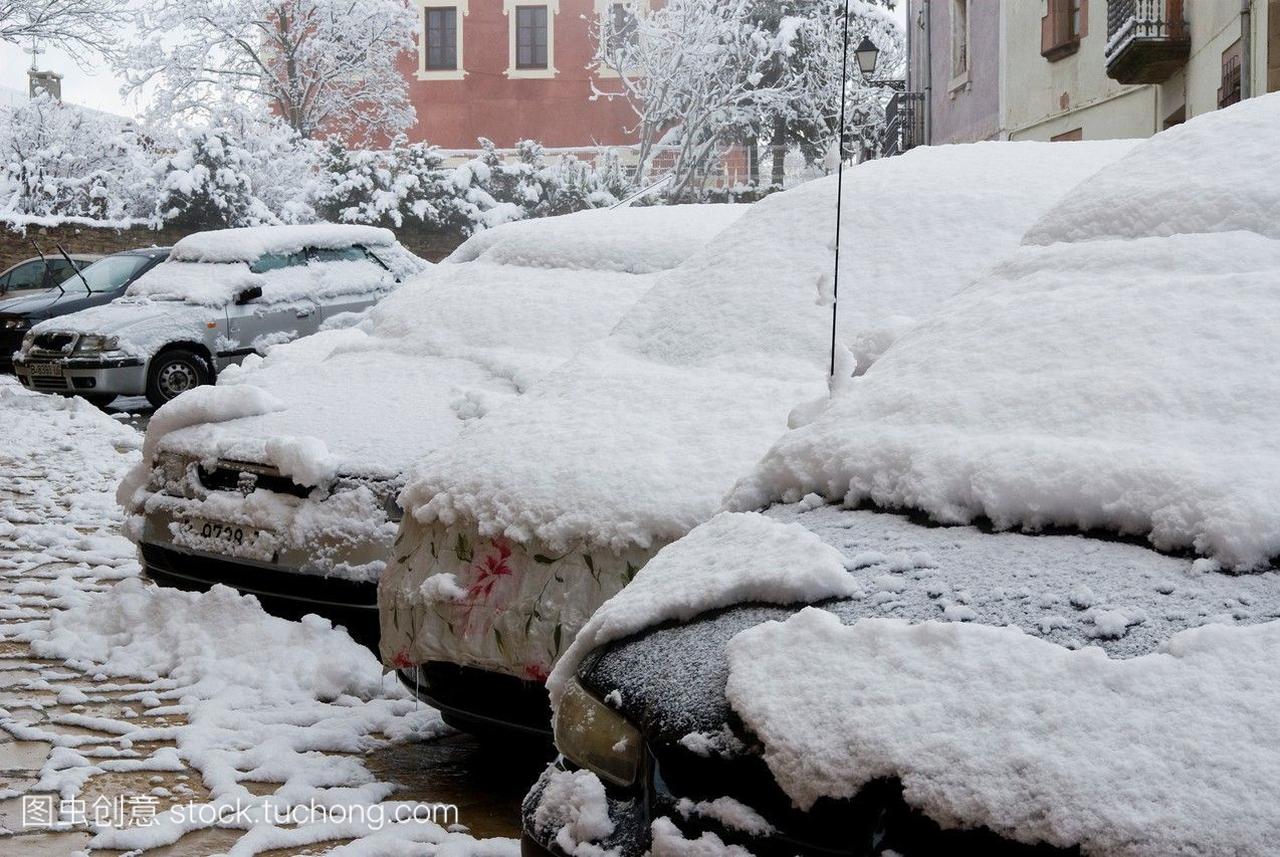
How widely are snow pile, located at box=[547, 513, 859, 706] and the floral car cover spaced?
0.96 meters

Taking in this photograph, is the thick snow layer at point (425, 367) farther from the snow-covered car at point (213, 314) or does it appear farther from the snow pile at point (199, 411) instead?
the snow-covered car at point (213, 314)

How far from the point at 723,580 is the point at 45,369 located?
12718 mm

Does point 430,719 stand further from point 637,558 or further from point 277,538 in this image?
point 637,558

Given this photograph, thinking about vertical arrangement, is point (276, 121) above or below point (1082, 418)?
above

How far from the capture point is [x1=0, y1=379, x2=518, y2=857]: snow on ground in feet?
12.8

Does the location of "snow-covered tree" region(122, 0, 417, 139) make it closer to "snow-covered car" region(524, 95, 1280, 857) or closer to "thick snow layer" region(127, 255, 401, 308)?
"thick snow layer" region(127, 255, 401, 308)

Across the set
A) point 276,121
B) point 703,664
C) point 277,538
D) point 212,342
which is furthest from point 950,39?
point 703,664

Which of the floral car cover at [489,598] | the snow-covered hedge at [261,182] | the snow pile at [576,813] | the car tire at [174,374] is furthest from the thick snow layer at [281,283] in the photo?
the snow-covered hedge at [261,182]

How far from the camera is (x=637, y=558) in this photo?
358cm

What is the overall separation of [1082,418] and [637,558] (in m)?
1.28

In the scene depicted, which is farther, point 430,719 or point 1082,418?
point 430,719

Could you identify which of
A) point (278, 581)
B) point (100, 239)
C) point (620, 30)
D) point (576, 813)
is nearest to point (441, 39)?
point (620, 30)

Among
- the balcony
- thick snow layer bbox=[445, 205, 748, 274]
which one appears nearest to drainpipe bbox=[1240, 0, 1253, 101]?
the balcony

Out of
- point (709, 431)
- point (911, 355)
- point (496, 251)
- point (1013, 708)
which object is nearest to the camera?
point (1013, 708)
